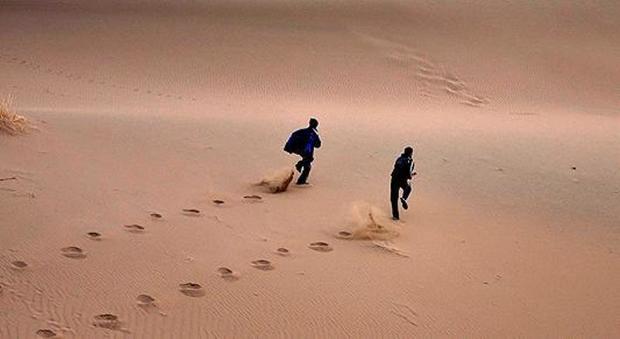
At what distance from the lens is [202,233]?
27.0 ft

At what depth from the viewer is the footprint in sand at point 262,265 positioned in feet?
24.1

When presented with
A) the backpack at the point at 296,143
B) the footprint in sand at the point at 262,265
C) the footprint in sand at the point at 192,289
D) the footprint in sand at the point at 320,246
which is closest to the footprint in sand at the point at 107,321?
the footprint in sand at the point at 192,289

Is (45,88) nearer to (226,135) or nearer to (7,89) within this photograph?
(7,89)

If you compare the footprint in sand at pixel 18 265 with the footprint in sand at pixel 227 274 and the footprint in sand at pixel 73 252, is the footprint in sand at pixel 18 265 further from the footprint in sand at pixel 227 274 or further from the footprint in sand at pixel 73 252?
the footprint in sand at pixel 227 274

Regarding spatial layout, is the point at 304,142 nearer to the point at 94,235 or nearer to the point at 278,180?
the point at 278,180

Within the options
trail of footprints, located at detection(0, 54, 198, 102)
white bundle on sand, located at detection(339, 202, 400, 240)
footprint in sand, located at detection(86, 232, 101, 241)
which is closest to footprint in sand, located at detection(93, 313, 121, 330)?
footprint in sand, located at detection(86, 232, 101, 241)

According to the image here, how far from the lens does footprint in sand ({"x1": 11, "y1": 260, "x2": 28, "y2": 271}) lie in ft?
22.5

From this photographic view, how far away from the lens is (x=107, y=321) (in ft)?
19.6

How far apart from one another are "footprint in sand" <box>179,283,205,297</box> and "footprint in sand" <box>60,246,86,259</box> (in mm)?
1078

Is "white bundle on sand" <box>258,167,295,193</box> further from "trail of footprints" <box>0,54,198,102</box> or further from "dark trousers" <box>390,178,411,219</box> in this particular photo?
"trail of footprints" <box>0,54,198,102</box>

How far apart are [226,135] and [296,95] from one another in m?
7.05

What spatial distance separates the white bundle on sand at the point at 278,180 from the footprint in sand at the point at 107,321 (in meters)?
4.39

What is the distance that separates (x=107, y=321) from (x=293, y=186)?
195 inches

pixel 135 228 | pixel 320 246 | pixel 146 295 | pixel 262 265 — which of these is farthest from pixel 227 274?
pixel 135 228
